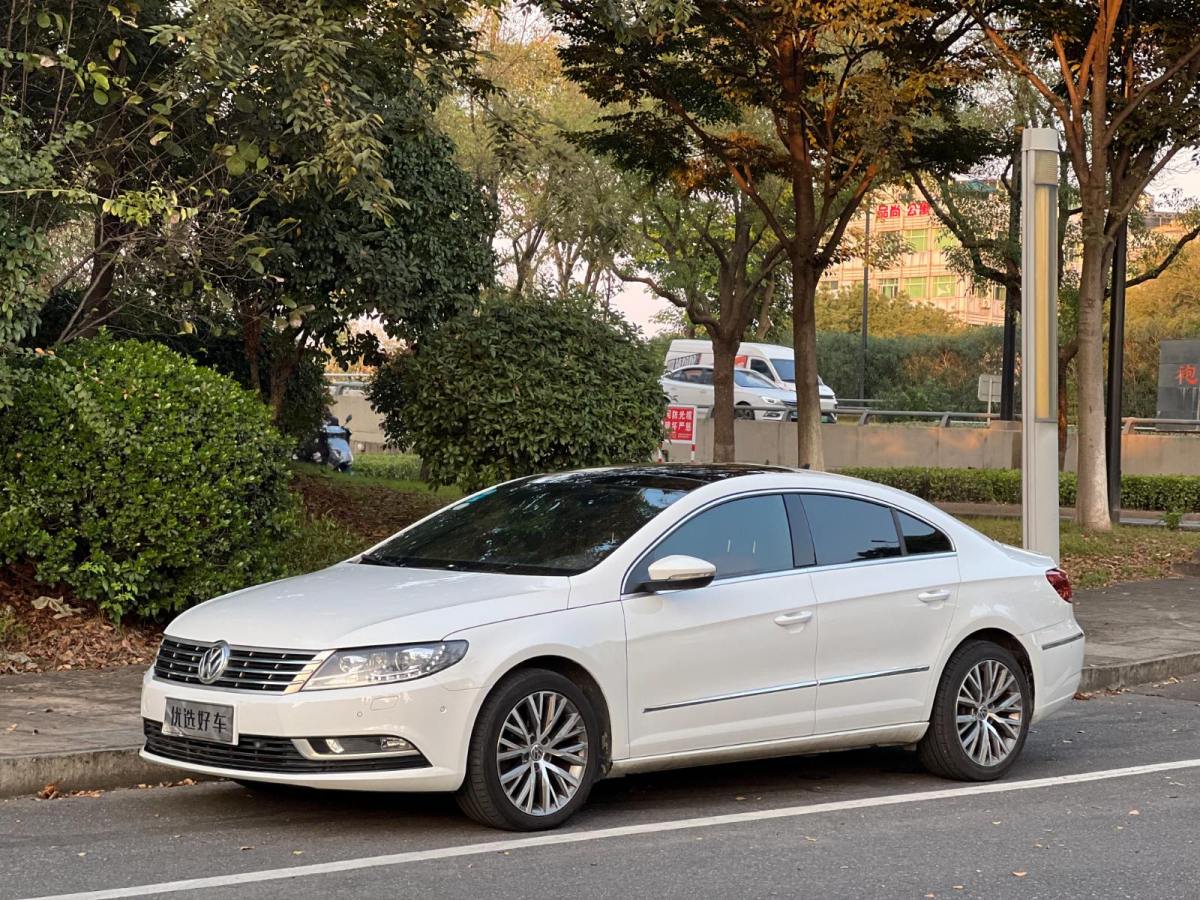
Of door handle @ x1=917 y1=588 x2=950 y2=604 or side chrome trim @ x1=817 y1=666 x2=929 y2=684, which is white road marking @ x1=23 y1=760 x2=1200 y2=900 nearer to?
side chrome trim @ x1=817 y1=666 x2=929 y2=684

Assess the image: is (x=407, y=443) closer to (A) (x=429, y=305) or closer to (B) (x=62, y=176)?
(A) (x=429, y=305)

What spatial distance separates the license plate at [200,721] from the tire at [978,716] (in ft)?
10.9

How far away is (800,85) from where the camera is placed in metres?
18.3

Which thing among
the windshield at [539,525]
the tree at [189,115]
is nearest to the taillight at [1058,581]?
the windshield at [539,525]

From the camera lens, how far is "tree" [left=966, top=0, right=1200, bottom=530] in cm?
1809

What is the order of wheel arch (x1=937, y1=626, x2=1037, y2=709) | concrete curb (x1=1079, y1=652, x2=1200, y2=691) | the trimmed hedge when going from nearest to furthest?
wheel arch (x1=937, y1=626, x2=1037, y2=709)
concrete curb (x1=1079, y1=652, x2=1200, y2=691)
the trimmed hedge

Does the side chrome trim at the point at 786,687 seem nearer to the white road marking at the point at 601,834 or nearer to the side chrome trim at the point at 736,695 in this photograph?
the side chrome trim at the point at 736,695

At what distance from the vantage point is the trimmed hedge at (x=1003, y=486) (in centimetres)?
2914

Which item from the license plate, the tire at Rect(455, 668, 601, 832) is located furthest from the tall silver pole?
the license plate

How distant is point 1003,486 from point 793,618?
24.4 metres

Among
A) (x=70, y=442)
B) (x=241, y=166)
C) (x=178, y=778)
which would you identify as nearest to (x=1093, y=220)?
(x=241, y=166)

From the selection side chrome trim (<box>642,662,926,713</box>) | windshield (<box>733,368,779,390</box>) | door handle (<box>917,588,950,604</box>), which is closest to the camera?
side chrome trim (<box>642,662,926,713</box>)

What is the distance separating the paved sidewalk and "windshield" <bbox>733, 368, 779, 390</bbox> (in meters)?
25.3

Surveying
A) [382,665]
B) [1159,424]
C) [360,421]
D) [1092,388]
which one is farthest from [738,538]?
[360,421]
